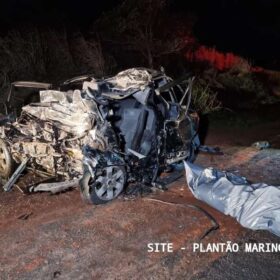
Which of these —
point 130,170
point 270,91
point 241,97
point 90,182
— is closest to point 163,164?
point 130,170

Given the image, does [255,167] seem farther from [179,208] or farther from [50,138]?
[50,138]

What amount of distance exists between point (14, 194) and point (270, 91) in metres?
13.9

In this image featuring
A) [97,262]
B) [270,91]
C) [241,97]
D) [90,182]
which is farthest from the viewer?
[270,91]

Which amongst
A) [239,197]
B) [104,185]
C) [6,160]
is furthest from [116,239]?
[6,160]

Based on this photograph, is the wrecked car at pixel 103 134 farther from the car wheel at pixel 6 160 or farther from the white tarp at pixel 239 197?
the white tarp at pixel 239 197

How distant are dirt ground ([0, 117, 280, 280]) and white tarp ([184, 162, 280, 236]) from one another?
128 millimetres

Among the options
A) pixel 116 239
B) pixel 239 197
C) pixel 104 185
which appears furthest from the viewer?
pixel 104 185

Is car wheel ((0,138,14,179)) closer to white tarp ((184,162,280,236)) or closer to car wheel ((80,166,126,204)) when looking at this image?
car wheel ((80,166,126,204))

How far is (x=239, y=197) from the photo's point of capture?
5.96 m

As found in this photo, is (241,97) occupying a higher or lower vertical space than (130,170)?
lower

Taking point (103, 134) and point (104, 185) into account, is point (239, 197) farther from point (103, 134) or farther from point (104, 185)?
point (103, 134)

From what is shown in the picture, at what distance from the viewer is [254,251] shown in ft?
16.4

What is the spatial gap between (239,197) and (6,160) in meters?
4.10

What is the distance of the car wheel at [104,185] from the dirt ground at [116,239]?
0.46ft
